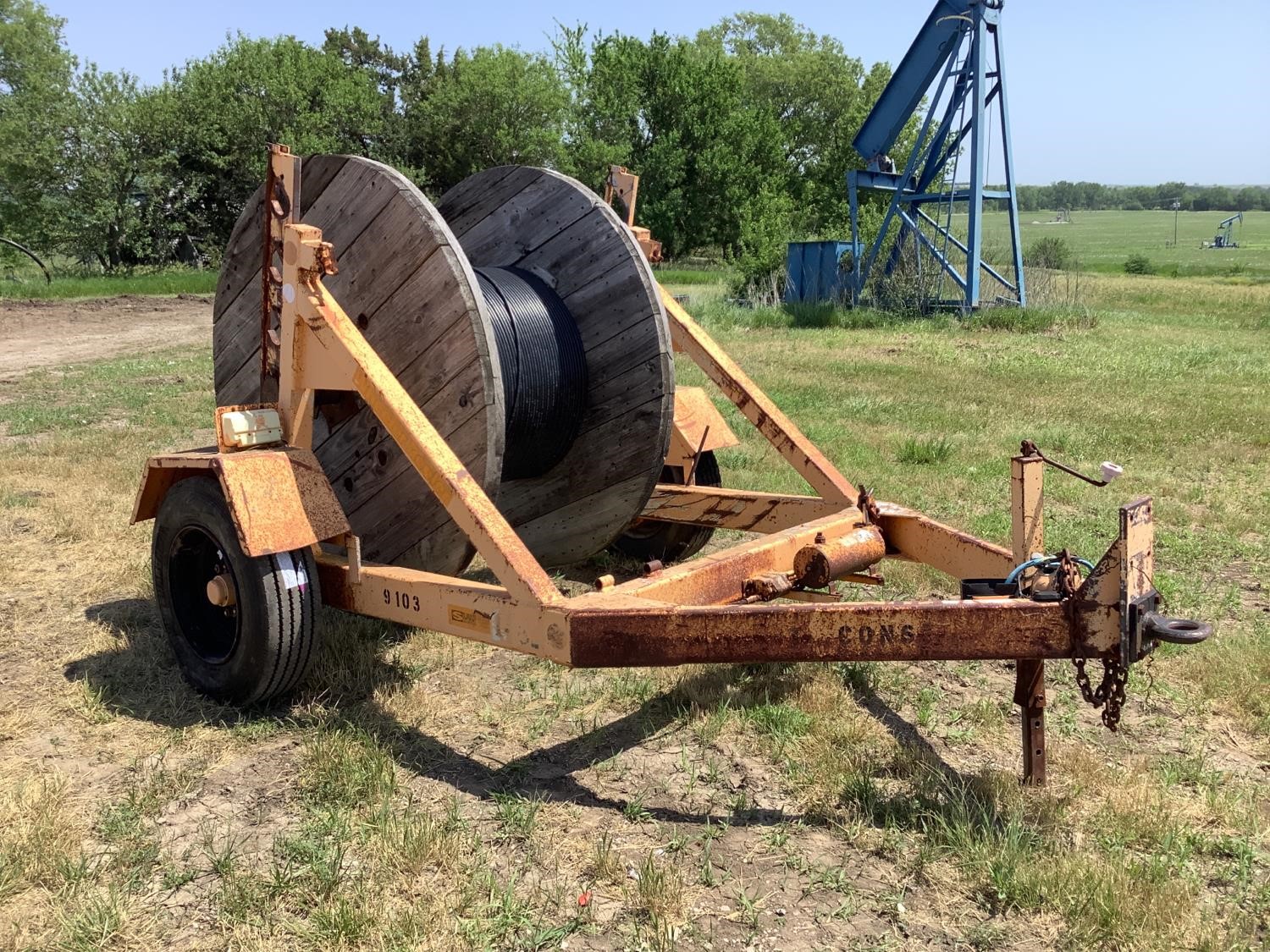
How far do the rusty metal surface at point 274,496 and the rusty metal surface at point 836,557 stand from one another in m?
1.73

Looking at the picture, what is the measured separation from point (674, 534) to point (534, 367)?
5.01ft

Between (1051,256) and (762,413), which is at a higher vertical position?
(1051,256)

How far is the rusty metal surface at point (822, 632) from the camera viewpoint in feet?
9.42

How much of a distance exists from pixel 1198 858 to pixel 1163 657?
167 cm

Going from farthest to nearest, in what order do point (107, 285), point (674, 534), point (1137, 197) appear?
1. point (1137, 197)
2. point (107, 285)
3. point (674, 534)

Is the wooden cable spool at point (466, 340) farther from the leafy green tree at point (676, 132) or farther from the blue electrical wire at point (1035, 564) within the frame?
the leafy green tree at point (676, 132)

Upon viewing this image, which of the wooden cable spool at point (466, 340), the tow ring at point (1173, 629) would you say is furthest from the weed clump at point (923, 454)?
the tow ring at point (1173, 629)

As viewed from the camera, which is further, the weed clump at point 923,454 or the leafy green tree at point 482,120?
the leafy green tree at point 482,120

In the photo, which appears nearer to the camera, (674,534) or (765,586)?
(765,586)

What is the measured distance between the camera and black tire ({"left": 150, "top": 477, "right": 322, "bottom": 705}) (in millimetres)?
3824

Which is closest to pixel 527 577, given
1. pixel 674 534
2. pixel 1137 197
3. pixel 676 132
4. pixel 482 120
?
pixel 674 534

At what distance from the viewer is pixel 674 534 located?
225 inches

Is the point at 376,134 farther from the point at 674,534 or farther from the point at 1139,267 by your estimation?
the point at 674,534

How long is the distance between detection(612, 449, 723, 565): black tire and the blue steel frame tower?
1537 centimetres
